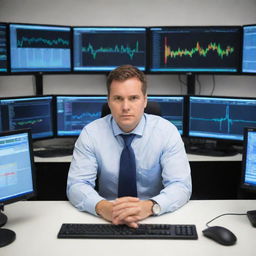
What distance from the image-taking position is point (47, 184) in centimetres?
296

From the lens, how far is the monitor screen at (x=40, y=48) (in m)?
2.82

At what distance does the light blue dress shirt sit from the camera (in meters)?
1.86

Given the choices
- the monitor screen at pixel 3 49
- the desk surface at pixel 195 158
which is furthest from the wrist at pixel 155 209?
the monitor screen at pixel 3 49

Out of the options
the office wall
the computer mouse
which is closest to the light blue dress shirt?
the computer mouse

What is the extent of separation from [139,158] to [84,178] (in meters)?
0.32

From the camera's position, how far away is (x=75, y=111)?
299 centimetres

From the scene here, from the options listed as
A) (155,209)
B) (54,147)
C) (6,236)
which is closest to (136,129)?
(155,209)

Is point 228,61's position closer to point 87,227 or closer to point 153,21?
point 153,21

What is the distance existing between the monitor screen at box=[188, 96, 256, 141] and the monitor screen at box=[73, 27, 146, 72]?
55 centimetres

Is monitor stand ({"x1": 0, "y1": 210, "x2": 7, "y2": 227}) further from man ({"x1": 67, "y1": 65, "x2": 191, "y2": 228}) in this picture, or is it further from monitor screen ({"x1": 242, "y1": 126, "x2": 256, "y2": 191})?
monitor screen ({"x1": 242, "y1": 126, "x2": 256, "y2": 191})

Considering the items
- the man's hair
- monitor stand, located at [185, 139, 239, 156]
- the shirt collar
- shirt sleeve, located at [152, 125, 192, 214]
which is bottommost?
monitor stand, located at [185, 139, 239, 156]

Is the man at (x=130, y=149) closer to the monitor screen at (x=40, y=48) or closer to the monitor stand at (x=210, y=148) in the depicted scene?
the monitor stand at (x=210, y=148)

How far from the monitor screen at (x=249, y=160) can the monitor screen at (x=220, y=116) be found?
1188mm

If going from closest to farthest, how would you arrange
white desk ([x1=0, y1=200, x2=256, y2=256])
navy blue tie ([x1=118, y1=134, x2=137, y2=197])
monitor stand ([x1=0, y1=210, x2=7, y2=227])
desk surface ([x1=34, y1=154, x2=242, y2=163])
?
1. white desk ([x1=0, y1=200, x2=256, y2=256])
2. monitor stand ([x1=0, y1=210, x2=7, y2=227])
3. navy blue tie ([x1=118, y1=134, x2=137, y2=197])
4. desk surface ([x1=34, y1=154, x2=242, y2=163])
